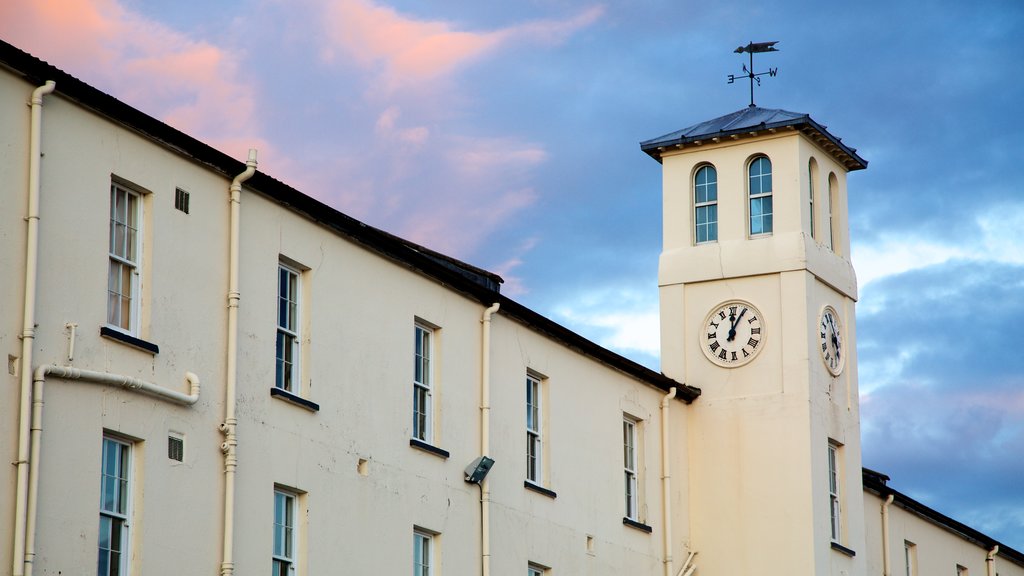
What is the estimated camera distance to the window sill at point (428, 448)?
28.1 meters

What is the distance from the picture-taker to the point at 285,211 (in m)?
25.9

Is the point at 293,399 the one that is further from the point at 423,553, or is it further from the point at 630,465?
the point at 630,465

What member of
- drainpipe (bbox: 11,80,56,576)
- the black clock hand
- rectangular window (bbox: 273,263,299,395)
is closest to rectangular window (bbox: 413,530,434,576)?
rectangular window (bbox: 273,263,299,395)

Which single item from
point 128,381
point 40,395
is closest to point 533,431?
point 128,381

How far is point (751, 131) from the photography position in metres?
38.2

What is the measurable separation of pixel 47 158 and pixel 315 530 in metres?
7.18

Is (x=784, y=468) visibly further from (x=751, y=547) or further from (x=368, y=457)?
(x=368, y=457)

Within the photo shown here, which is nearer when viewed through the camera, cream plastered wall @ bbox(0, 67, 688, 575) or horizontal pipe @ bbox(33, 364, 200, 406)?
horizontal pipe @ bbox(33, 364, 200, 406)

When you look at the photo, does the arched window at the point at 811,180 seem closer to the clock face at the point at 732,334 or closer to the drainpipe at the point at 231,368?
the clock face at the point at 732,334

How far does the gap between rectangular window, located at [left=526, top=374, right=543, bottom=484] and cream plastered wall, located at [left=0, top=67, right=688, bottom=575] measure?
25 cm

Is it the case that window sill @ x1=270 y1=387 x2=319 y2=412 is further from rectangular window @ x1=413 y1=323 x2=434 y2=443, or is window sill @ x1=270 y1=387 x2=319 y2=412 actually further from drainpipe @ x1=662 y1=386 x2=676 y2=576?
drainpipe @ x1=662 y1=386 x2=676 y2=576

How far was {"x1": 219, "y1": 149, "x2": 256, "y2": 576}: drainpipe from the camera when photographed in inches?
928

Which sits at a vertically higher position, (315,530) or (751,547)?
(751,547)

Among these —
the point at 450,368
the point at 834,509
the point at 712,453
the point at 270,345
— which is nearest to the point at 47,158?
the point at 270,345
